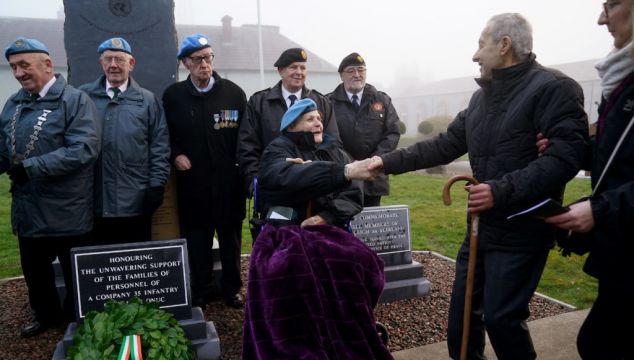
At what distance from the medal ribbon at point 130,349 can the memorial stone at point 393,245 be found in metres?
2.34

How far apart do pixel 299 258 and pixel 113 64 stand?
104 inches

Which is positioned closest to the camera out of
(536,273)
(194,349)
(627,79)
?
(627,79)

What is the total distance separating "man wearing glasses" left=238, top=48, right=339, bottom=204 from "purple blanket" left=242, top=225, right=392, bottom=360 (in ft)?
5.67

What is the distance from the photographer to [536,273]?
271 cm

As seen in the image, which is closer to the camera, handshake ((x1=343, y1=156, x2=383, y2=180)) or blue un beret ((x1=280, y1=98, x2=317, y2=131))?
handshake ((x1=343, y1=156, x2=383, y2=180))

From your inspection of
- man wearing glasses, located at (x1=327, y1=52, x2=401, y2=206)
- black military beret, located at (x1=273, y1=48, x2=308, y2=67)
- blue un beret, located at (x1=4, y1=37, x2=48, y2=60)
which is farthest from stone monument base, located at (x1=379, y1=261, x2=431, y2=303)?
blue un beret, located at (x1=4, y1=37, x2=48, y2=60)

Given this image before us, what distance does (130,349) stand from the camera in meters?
2.97

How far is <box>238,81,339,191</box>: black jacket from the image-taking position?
4.27 metres

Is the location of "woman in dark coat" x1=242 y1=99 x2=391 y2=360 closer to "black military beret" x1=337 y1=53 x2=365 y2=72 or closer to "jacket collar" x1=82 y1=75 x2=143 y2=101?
"jacket collar" x1=82 y1=75 x2=143 y2=101

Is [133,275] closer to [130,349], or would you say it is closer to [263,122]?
[130,349]

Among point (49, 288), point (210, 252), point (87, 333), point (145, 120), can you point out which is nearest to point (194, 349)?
point (87, 333)

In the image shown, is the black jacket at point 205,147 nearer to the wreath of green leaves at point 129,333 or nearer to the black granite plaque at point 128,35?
the black granite plaque at point 128,35

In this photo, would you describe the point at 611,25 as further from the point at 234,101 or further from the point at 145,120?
the point at 145,120

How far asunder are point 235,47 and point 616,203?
1464 inches
